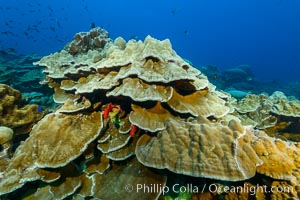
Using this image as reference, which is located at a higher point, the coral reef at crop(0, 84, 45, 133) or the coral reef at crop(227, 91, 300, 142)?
the coral reef at crop(227, 91, 300, 142)

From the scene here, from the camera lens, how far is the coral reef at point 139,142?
2.15 m

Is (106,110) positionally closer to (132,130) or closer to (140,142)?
(132,130)

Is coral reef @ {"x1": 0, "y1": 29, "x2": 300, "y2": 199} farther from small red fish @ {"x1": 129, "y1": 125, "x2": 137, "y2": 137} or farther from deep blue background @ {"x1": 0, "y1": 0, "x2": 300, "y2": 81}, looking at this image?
deep blue background @ {"x1": 0, "y1": 0, "x2": 300, "y2": 81}

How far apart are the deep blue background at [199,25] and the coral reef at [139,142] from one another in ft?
239

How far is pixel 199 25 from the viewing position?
14375 cm

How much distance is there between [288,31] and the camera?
10444 cm

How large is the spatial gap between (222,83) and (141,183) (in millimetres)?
16539

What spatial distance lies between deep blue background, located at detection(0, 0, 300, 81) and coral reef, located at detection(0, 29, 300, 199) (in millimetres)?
72832

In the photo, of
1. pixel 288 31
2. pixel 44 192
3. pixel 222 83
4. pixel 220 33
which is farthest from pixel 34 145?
pixel 220 33

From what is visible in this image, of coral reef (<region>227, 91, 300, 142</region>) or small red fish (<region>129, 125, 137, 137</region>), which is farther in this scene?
coral reef (<region>227, 91, 300, 142</region>)

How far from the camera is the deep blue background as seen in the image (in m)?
87.2

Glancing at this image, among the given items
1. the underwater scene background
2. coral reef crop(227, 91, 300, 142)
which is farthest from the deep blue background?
the underwater scene background

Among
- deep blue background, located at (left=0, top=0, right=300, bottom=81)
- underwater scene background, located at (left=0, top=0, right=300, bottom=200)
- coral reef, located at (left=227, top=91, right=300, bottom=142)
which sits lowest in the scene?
underwater scene background, located at (left=0, top=0, right=300, bottom=200)

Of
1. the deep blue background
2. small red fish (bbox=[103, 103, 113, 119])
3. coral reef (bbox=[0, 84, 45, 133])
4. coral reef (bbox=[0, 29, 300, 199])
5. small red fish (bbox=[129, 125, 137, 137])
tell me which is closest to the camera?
coral reef (bbox=[0, 29, 300, 199])
